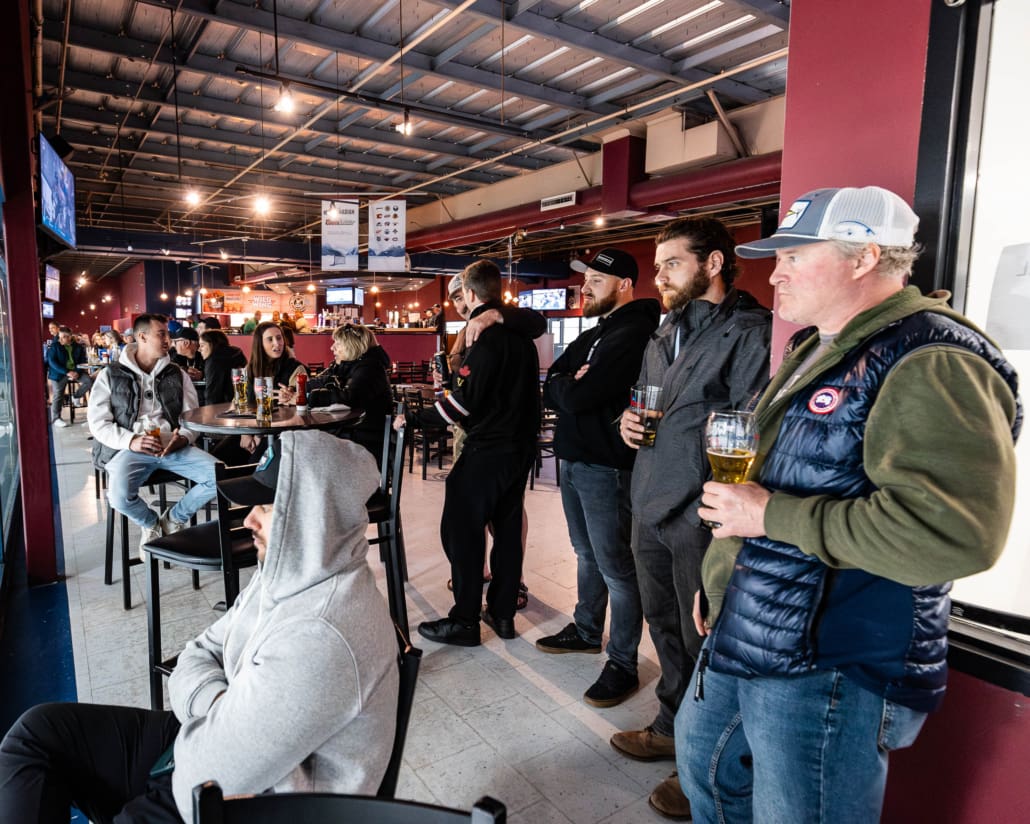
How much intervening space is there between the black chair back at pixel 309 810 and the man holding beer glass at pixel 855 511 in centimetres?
72

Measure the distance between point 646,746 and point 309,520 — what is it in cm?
166

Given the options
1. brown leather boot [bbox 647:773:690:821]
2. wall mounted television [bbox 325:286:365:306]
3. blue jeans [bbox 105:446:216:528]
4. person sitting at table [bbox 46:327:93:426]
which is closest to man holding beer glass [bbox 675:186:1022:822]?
brown leather boot [bbox 647:773:690:821]

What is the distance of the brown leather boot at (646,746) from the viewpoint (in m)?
2.27

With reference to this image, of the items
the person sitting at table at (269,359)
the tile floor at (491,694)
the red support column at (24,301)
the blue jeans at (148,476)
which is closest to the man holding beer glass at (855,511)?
the tile floor at (491,694)

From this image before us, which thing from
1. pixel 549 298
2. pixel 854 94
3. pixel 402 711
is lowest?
pixel 402 711

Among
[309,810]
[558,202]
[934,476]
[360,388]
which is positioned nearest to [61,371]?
[558,202]

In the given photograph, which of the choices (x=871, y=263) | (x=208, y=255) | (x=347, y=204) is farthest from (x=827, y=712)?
(x=208, y=255)

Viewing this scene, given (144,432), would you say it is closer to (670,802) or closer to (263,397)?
(263,397)

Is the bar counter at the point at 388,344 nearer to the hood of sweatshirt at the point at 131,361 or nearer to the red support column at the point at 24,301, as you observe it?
the hood of sweatshirt at the point at 131,361

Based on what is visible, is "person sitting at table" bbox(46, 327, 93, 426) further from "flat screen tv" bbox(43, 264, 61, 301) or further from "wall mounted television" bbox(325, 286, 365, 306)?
"wall mounted television" bbox(325, 286, 365, 306)

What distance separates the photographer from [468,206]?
12930 mm

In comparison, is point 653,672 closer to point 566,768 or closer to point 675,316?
point 566,768

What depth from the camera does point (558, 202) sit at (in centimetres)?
1003

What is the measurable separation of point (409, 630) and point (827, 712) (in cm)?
243
